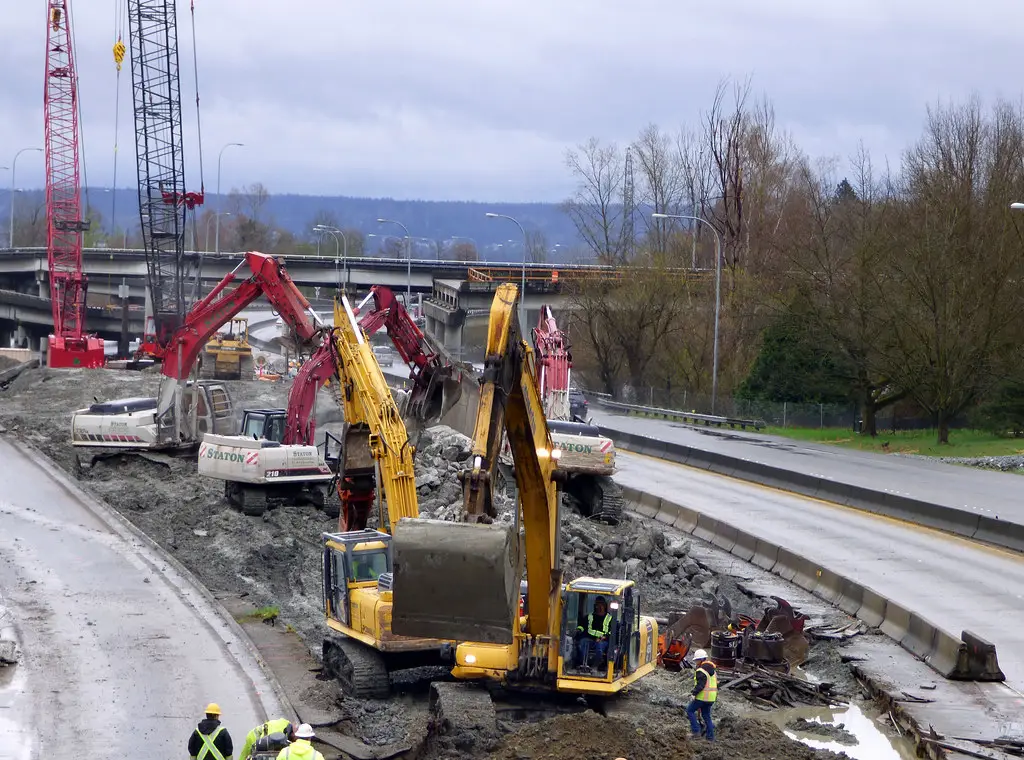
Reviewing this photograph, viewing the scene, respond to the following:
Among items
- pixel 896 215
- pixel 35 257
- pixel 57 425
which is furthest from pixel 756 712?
pixel 35 257

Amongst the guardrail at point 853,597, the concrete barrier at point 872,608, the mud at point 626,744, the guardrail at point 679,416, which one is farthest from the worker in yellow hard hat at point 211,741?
the guardrail at point 679,416

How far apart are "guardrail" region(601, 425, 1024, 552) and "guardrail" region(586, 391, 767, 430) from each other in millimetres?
9667

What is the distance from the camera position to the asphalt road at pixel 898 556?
2423 centimetres

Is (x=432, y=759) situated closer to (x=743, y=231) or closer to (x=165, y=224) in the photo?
(x=165, y=224)

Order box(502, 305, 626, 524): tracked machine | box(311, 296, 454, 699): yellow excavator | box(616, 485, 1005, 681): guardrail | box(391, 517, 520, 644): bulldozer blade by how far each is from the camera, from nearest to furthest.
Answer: box(391, 517, 520, 644): bulldozer blade → box(311, 296, 454, 699): yellow excavator → box(616, 485, 1005, 681): guardrail → box(502, 305, 626, 524): tracked machine

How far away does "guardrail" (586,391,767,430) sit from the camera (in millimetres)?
64500

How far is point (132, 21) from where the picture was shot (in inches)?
2859

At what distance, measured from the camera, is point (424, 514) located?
111 ft

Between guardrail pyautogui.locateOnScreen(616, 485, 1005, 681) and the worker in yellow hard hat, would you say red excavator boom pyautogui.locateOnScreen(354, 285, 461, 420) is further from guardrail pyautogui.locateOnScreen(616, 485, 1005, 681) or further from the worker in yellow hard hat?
the worker in yellow hard hat

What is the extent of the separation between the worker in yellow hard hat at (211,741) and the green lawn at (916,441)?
3989 centimetres

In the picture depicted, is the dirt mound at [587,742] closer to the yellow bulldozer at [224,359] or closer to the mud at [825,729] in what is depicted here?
the mud at [825,729]

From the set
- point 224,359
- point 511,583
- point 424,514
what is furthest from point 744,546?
point 224,359

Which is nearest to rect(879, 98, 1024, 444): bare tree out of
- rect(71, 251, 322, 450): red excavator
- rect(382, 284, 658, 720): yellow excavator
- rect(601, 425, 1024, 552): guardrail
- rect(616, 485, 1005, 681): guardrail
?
rect(601, 425, 1024, 552): guardrail

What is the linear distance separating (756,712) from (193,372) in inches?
1018
